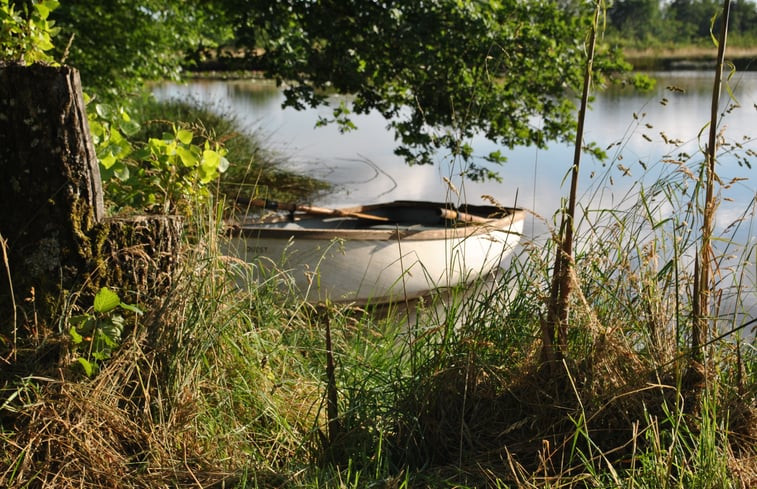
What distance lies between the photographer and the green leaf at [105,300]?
7.64ft

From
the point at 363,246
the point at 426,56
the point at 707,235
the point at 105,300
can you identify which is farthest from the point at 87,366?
the point at 426,56

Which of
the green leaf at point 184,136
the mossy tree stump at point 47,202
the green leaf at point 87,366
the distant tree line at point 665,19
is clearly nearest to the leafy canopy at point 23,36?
the mossy tree stump at point 47,202

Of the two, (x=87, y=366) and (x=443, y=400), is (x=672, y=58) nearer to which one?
(x=443, y=400)

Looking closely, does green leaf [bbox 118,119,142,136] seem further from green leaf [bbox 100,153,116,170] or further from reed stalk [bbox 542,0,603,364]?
reed stalk [bbox 542,0,603,364]

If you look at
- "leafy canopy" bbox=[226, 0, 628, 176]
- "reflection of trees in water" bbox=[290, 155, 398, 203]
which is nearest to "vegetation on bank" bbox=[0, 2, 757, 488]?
"leafy canopy" bbox=[226, 0, 628, 176]

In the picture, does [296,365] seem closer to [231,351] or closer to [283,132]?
[231,351]

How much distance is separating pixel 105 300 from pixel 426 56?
561cm

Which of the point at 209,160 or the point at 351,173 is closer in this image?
the point at 209,160

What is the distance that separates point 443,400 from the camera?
7.61ft

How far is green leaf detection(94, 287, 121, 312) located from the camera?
7.64ft

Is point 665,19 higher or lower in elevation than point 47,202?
higher

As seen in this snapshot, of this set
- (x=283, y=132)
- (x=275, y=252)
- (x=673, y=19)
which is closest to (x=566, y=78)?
(x=275, y=252)

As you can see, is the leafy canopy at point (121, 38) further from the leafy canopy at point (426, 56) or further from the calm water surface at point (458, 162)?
the calm water surface at point (458, 162)

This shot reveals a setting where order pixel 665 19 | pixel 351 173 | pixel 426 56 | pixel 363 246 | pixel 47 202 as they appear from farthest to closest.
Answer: pixel 665 19 < pixel 351 173 < pixel 426 56 < pixel 363 246 < pixel 47 202
